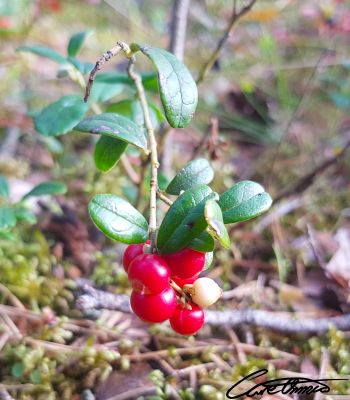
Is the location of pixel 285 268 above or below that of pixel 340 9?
below

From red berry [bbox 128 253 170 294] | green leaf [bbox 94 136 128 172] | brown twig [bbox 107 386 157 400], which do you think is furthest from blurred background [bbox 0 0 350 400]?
red berry [bbox 128 253 170 294]

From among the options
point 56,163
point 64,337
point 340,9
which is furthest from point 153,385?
point 340,9

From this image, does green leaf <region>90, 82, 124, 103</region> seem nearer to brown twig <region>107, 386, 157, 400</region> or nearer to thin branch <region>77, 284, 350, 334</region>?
thin branch <region>77, 284, 350, 334</region>

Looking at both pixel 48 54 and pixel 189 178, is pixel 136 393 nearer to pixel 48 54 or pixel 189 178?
pixel 189 178

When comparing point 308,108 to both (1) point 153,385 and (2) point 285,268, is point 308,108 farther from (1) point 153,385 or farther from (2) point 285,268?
(1) point 153,385

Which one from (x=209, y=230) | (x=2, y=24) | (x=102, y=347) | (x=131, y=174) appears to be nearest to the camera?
(x=209, y=230)

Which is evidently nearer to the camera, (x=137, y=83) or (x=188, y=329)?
(x=188, y=329)
